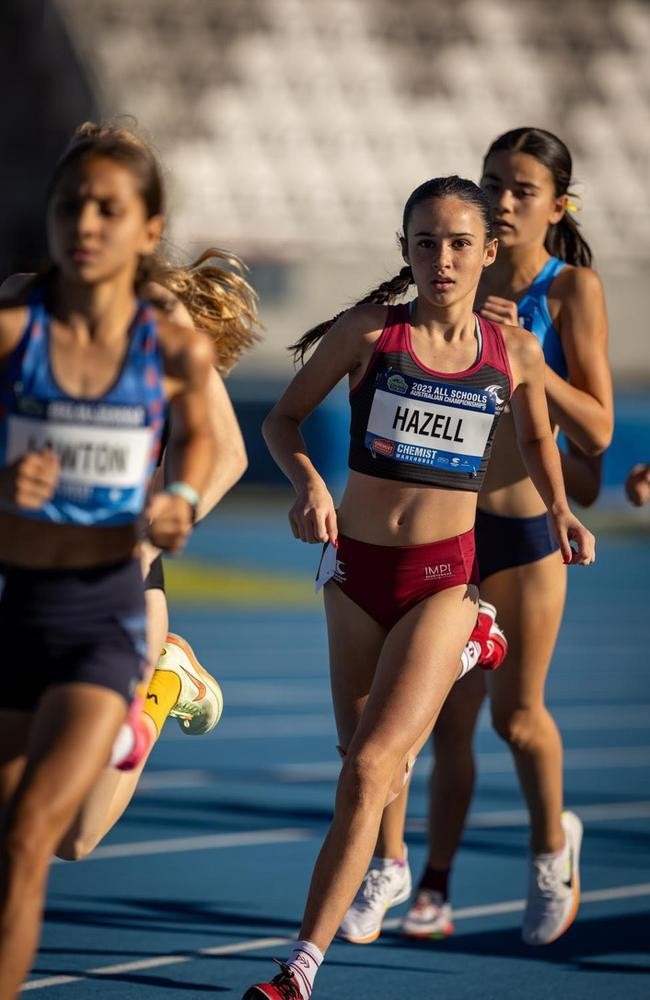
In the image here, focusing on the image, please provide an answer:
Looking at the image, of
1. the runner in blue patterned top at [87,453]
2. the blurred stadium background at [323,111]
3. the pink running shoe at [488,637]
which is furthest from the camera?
the blurred stadium background at [323,111]

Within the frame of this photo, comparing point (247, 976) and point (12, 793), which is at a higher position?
point (12, 793)

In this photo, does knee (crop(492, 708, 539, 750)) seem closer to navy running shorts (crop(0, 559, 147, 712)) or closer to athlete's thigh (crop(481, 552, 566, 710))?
athlete's thigh (crop(481, 552, 566, 710))

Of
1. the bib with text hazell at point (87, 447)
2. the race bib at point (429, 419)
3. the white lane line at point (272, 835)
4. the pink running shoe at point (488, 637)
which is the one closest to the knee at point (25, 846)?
the bib with text hazell at point (87, 447)

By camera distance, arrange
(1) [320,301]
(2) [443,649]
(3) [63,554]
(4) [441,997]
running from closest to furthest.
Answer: (3) [63,554] < (2) [443,649] < (4) [441,997] < (1) [320,301]

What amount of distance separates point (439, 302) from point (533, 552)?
1.23 meters

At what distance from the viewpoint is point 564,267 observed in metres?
5.58

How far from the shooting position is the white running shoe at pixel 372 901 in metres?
5.46

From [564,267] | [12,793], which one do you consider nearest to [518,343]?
[564,267]

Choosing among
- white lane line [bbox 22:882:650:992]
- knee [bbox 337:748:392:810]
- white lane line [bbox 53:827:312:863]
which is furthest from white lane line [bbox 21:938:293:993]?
white lane line [bbox 53:827:312:863]

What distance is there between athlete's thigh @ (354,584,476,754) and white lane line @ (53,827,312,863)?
2.60 m

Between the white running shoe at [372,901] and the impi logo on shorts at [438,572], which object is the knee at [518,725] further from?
Result: the impi logo on shorts at [438,572]

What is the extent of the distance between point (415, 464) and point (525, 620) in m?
1.04

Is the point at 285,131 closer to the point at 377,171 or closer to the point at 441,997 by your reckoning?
the point at 377,171

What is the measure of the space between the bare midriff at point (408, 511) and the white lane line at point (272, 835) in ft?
8.74
